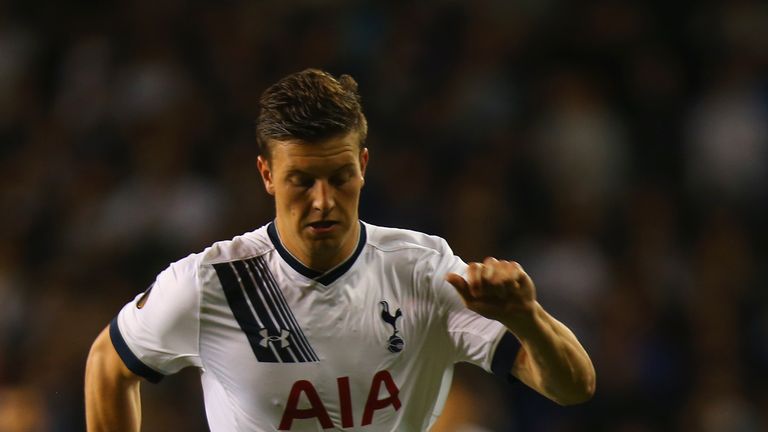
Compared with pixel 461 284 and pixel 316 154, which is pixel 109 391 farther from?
pixel 461 284

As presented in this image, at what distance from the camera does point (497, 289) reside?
3068 millimetres

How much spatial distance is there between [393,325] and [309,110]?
2.12 feet

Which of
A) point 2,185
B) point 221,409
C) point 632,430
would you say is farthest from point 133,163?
point 221,409

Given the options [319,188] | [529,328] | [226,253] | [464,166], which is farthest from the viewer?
[464,166]

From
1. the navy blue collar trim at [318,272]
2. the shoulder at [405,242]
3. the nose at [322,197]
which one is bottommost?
the navy blue collar trim at [318,272]

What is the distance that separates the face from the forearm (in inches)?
22.8

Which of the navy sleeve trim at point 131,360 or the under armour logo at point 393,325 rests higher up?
the under armour logo at point 393,325

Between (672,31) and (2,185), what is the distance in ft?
15.0

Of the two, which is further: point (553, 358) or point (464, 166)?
point (464, 166)

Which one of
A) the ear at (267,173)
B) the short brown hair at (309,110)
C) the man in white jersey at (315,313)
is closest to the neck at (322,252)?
the man in white jersey at (315,313)

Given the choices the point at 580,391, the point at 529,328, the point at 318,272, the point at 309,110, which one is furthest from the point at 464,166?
the point at 529,328

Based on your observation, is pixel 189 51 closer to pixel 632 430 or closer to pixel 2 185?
pixel 2 185

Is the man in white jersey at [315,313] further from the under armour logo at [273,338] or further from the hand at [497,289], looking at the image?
the hand at [497,289]

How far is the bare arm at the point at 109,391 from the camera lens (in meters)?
3.71
